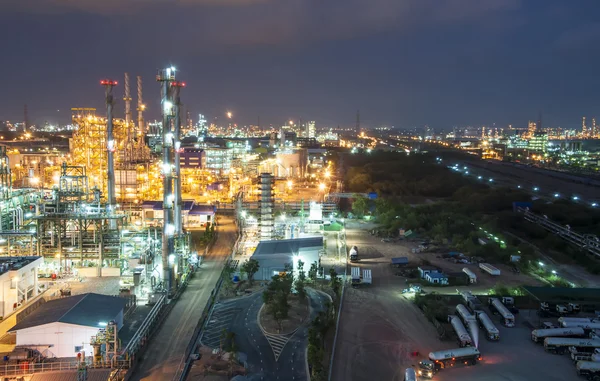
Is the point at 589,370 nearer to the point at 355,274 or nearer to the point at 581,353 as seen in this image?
the point at 581,353

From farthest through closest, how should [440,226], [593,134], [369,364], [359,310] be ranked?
[593,134] < [440,226] < [359,310] < [369,364]

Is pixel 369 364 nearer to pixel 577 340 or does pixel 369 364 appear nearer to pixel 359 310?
pixel 359 310

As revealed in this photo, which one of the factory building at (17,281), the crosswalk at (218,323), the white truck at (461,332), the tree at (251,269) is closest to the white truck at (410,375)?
the white truck at (461,332)

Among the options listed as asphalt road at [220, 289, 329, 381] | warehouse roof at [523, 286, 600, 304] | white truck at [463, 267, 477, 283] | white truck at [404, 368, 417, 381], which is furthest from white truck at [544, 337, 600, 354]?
asphalt road at [220, 289, 329, 381]

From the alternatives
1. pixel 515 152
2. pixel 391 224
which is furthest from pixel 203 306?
pixel 515 152

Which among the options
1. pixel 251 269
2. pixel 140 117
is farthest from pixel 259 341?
pixel 140 117
